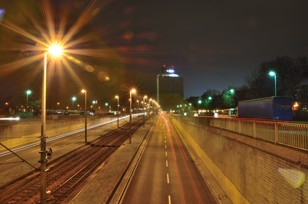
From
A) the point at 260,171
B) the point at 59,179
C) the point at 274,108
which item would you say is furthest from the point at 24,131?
the point at 260,171

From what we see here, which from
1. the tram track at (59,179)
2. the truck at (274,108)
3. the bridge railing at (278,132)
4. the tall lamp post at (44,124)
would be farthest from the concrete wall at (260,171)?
the truck at (274,108)

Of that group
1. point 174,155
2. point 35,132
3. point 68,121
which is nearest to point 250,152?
point 174,155

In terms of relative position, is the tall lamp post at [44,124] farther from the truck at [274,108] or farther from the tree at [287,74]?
the tree at [287,74]

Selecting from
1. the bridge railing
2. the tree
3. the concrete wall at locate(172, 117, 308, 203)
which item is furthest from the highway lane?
the tree

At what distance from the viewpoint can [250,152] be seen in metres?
15.6

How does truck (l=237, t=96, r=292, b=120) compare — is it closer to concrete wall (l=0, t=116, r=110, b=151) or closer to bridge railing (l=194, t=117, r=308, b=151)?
bridge railing (l=194, t=117, r=308, b=151)

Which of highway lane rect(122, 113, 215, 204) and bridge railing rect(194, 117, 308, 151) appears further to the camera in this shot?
highway lane rect(122, 113, 215, 204)

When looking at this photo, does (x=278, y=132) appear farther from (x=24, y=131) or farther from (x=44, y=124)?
(x=24, y=131)

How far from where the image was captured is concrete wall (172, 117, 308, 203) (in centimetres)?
1020

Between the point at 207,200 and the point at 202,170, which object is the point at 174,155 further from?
the point at 207,200

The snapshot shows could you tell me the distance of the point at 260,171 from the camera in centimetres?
1373

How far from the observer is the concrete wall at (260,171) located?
33.5 feet

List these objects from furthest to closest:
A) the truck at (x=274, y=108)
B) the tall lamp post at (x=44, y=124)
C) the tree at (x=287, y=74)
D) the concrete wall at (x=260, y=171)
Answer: the tree at (x=287, y=74)
the truck at (x=274, y=108)
the tall lamp post at (x=44, y=124)
the concrete wall at (x=260, y=171)

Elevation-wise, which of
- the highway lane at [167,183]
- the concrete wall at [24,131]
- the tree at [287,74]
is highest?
the tree at [287,74]
